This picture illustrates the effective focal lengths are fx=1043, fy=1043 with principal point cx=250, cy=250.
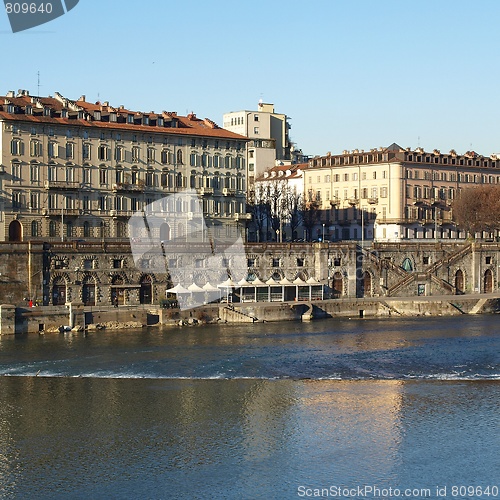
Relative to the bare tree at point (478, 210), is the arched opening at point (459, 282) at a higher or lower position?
lower

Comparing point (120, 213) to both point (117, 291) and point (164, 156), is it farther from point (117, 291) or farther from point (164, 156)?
point (117, 291)

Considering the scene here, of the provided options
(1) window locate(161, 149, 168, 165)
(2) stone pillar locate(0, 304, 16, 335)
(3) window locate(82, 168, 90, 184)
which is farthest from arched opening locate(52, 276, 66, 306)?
(1) window locate(161, 149, 168, 165)

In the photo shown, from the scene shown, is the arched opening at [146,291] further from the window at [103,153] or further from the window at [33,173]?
the window at [103,153]

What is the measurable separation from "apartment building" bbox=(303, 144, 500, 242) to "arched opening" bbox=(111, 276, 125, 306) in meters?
42.4

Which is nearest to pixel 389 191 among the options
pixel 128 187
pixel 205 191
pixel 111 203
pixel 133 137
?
A: pixel 205 191

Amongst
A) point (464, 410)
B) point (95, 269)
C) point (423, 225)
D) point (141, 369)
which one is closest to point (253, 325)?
point (95, 269)

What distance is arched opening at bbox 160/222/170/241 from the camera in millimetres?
93500

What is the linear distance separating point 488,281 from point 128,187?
35335mm

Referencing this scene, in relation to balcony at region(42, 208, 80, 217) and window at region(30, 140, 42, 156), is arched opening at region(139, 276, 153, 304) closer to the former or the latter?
balcony at region(42, 208, 80, 217)

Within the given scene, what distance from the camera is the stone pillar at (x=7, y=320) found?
71.6 metres

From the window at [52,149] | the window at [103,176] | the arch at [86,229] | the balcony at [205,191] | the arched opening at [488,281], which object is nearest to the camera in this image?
the window at [52,149]

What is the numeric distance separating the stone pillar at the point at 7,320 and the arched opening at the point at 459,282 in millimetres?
43349

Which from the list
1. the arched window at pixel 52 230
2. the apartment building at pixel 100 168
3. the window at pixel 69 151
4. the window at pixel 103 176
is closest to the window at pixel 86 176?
the apartment building at pixel 100 168

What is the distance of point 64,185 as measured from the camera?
88.4 meters
